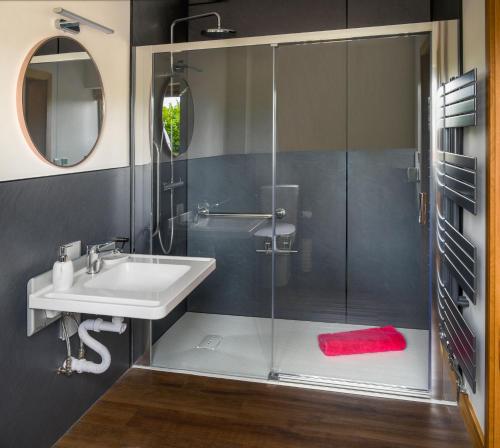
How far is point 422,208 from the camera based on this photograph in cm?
250

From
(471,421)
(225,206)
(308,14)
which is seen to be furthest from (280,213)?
(308,14)

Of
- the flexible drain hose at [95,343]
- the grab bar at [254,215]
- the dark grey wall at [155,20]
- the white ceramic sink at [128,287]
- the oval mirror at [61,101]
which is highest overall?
the dark grey wall at [155,20]

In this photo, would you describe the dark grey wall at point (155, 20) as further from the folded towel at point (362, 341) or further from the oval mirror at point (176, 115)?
the folded towel at point (362, 341)

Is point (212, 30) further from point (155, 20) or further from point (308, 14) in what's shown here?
→ point (308, 14)

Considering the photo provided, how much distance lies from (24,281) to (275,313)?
145cm

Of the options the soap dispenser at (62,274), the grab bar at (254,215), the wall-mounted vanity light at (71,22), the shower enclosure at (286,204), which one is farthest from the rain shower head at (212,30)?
the soap dispenser at (62,274)

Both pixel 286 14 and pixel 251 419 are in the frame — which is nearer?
pixel 251 419

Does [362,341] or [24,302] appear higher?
[24,302]

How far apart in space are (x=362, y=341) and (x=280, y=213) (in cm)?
94

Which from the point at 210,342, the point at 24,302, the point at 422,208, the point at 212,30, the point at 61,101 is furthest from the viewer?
the point at 212,30

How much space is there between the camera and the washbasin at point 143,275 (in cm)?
221

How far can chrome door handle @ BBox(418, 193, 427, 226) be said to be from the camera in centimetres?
248

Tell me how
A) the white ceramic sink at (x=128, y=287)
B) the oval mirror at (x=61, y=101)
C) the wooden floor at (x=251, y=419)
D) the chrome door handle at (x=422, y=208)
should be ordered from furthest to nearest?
the chrome door handle at (x=422, y=208)
the wooden floor at (x=251, y=419)
the oval mirror at (x=61, y=101)
the white ceramic sink at (x=128, y=287)

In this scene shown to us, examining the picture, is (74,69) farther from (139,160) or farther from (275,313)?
(275,313)
